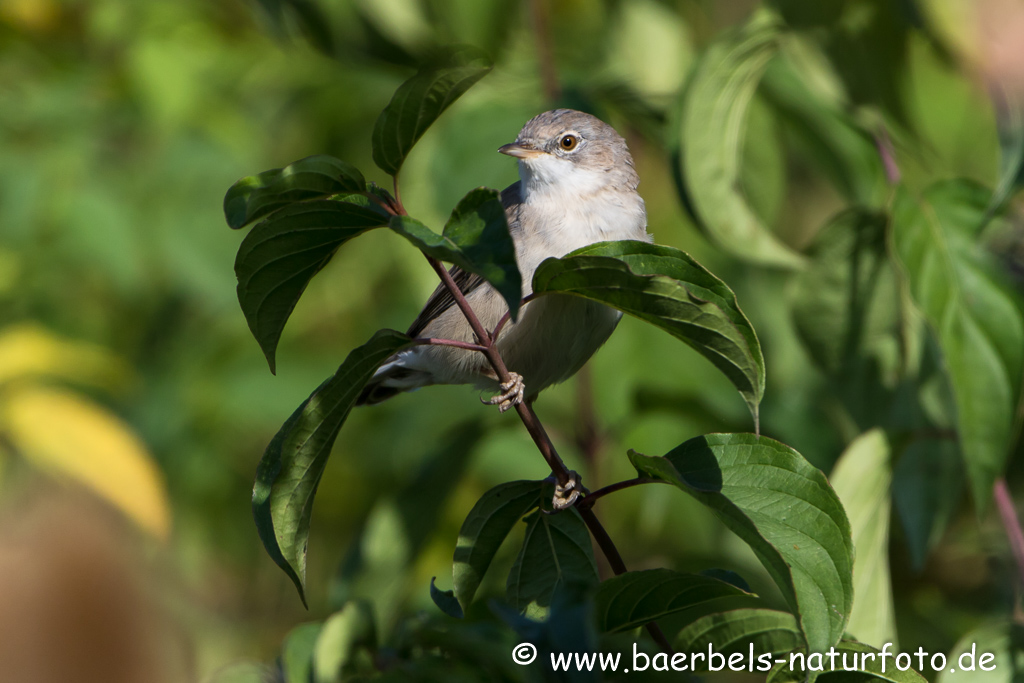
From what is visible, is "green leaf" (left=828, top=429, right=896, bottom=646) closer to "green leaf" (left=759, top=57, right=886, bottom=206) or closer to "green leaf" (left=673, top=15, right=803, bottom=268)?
"green leaf" (left=673, top=15, right=803, bottom=268)

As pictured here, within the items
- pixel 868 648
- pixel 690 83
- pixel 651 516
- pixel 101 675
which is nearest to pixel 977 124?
pixel 690 83

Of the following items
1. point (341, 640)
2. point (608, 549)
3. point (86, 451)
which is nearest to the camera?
point (608, 549)

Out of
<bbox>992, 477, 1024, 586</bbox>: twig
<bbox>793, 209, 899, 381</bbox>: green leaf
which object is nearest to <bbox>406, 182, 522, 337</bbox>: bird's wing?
<bbox>793, 209, 899, 381</bbox>: green leaf

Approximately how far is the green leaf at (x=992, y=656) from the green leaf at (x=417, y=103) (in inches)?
62.7

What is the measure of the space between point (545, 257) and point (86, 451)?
7.14 ft

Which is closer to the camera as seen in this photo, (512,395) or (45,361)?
(512,395)

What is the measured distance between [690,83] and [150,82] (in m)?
2.76

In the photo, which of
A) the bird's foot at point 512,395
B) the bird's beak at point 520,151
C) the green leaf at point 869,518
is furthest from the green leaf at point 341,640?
the bird's beak at point 520,151

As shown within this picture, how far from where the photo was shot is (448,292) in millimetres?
2529

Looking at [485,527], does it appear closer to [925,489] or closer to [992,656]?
[992,656]

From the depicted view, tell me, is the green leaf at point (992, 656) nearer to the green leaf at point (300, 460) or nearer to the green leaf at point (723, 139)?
the green leaf at point (723, 139)

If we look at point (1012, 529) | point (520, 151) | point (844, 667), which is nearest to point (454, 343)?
point (844, 667)

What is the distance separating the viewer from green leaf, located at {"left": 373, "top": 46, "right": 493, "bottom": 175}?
1.40 meters

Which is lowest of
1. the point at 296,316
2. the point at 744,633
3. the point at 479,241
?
the point at 744,633
